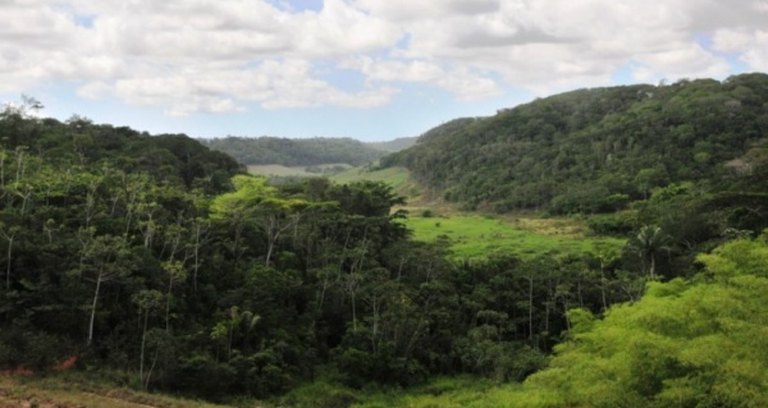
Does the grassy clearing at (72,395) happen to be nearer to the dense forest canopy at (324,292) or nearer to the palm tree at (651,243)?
the dense forest canopy at (324,292)

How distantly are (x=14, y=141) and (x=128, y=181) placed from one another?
66.1 ft

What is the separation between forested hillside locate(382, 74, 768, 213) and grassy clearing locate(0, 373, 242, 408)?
51193mm

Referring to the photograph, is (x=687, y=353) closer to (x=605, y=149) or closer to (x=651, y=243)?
(x=651, y=243)

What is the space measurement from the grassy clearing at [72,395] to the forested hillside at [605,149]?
5119 centimetres

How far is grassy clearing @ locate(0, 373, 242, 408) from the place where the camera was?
968 inches

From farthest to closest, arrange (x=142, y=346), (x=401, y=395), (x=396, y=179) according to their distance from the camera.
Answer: (x=396, y=179), (x=401, y=395), (x=142, y=346)

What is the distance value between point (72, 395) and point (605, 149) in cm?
9740

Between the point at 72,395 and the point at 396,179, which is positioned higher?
the point at 396,179

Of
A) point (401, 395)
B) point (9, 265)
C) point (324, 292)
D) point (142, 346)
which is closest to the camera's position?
point (142, 346)

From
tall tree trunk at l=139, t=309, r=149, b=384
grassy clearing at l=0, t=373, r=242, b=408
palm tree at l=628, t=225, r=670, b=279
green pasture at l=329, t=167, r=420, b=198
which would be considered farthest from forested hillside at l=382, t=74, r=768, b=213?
grassy clearing at l=0, t=373, r=242, b=408

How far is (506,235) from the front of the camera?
245 ft

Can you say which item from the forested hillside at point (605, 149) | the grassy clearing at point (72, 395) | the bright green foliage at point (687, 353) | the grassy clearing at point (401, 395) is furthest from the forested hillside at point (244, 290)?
the forested hillside at point (605, 149)

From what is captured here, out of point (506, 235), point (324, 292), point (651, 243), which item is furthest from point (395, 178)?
point (324, 292)

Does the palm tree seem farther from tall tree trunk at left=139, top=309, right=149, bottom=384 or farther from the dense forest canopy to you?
tall tree trunk at left=139, top=309, right=149, bottom=384
